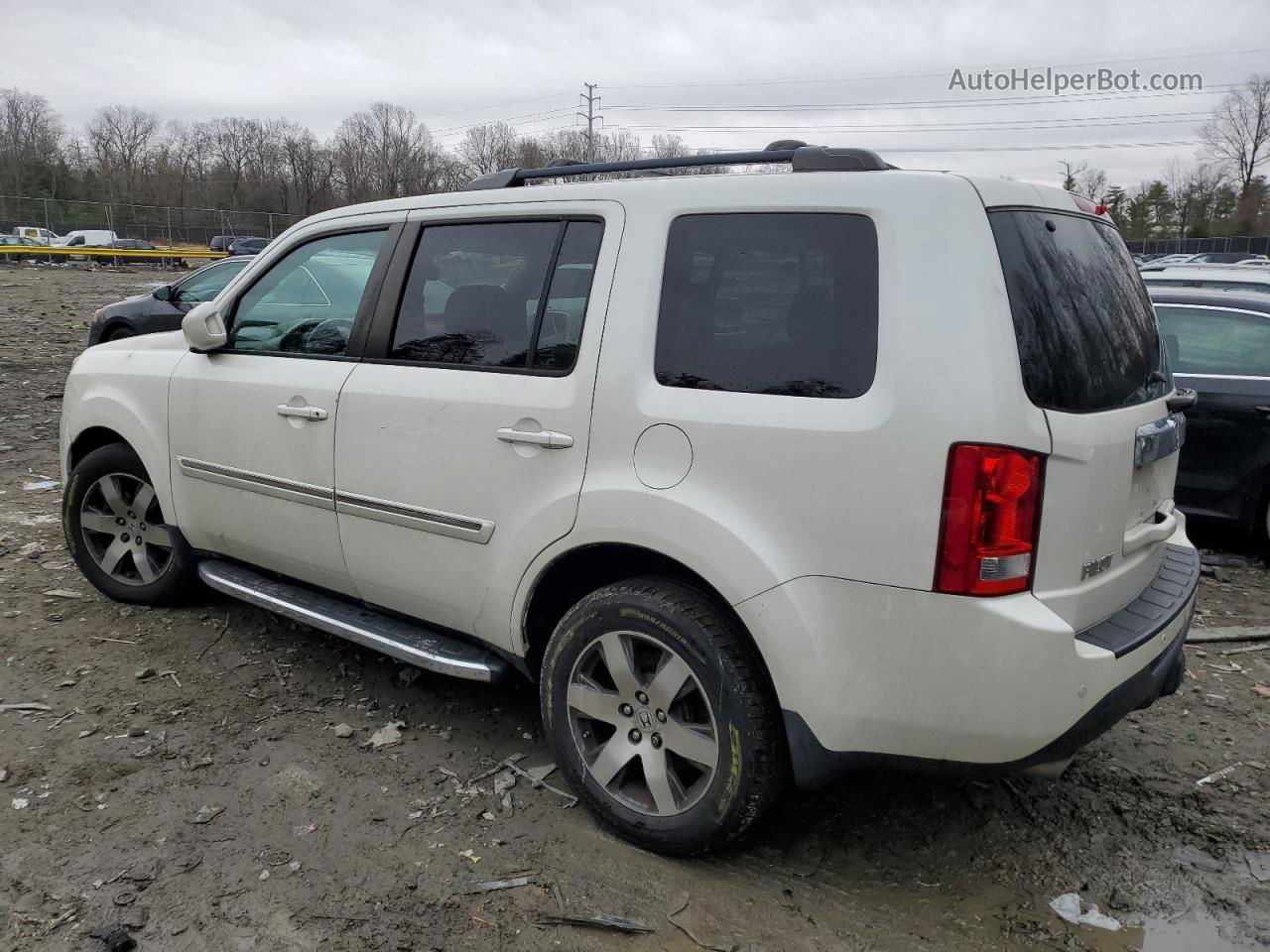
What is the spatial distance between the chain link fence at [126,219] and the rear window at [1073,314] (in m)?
54.6

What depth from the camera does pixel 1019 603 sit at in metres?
2.29

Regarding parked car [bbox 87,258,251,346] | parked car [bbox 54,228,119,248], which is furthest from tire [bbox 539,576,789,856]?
parked car [bbox 54,228,119,248]

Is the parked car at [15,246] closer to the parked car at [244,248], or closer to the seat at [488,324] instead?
the parked car at [244,248]

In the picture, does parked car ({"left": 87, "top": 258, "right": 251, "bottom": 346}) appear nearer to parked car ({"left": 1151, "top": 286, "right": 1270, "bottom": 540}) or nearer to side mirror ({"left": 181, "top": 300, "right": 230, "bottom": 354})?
side mirror ({"left": 181, "top": 300, "right": 230, "bottom": 354})

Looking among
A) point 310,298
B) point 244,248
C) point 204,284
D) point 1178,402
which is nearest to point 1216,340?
point 1178,402

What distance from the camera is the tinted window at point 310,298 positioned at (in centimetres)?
371

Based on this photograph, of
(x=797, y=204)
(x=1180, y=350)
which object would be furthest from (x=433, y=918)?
(x=1180, y=350)

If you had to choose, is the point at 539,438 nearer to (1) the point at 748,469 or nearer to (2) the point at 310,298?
(1) the point at 748,469

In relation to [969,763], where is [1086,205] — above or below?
above

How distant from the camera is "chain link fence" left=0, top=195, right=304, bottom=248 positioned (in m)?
52.0

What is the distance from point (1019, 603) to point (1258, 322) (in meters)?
4.73

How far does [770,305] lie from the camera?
2.60 metres

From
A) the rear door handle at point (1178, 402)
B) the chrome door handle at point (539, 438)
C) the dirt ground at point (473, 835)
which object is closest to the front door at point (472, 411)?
the chrome door handle at point (539, 438)

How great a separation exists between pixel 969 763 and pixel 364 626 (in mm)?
2149
